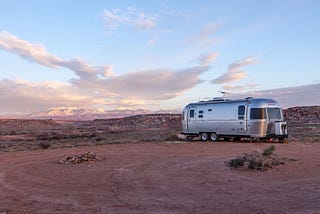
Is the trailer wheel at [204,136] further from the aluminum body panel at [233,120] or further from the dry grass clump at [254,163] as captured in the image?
the dry grass clump at [254,163]

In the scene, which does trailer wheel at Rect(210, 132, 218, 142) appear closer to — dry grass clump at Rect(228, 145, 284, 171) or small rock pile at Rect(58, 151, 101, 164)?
small rock pile at Rect(58, 151, 101, 164)

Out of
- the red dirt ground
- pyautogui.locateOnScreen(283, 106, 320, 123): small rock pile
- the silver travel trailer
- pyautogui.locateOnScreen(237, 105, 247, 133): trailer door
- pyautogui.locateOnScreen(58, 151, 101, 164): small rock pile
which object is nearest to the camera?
the red dirt ground

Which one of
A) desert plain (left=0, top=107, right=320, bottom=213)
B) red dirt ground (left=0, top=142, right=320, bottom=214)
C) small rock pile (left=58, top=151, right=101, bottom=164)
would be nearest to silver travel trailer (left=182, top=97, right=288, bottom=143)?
desert plain (left=0, top=107, right=320, bottom=213)

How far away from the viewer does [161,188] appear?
10.5m

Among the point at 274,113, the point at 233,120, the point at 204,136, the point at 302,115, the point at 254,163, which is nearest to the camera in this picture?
the point at 254,163

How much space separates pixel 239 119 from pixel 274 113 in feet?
7.14

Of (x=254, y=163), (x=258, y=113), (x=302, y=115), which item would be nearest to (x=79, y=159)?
(x=254, y=163)

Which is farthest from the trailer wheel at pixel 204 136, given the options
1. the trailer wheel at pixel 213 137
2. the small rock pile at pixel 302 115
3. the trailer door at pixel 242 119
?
the small rock pile at pixel 302 115

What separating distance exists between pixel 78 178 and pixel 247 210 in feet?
20.6

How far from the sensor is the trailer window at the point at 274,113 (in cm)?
2494

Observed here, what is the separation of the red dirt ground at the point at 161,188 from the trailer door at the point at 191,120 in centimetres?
1342

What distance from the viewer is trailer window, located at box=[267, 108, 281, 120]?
81.8 ft

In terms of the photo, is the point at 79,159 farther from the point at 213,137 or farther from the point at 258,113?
the point at 213,137

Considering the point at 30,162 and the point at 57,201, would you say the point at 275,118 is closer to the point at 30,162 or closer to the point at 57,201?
the point at 30,162
